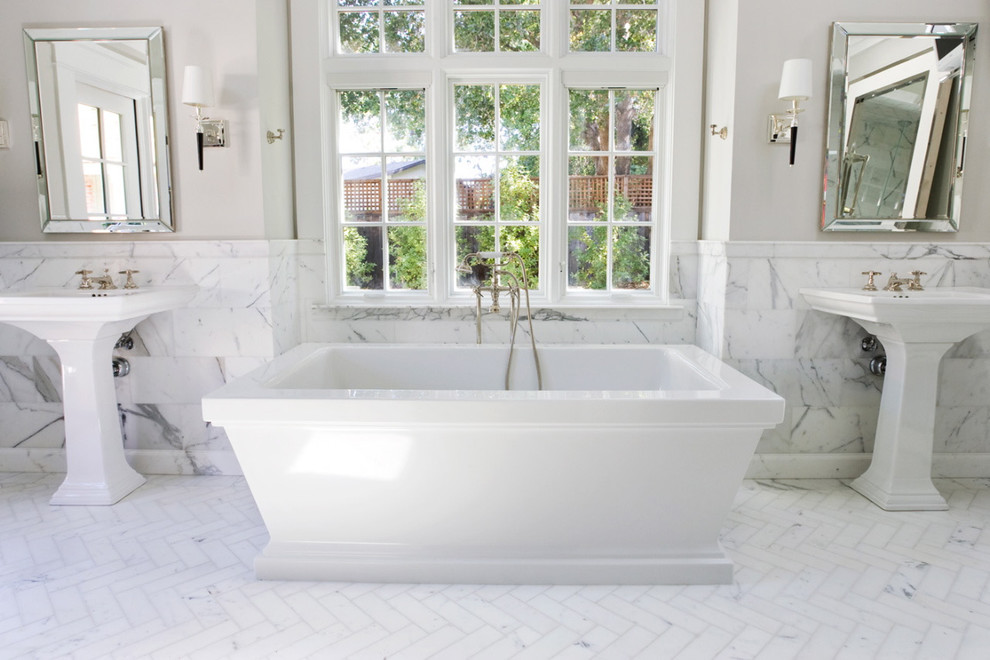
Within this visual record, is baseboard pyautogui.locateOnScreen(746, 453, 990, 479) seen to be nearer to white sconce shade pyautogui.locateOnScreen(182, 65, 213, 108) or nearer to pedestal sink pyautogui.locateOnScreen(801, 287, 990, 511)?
pedestal sink pyautogui.locateOnScreen(801, 287, 990, 511)

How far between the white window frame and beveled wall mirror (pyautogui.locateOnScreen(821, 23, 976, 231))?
0.61m

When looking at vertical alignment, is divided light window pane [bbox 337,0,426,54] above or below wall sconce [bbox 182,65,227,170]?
above

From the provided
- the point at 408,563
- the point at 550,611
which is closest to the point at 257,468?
the point at 408,563

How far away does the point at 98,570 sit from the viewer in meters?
2.19

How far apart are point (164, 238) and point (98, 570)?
1.46 m

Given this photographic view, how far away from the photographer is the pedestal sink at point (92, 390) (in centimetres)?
261

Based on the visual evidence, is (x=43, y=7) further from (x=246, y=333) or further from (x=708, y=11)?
(x=708, y=11)

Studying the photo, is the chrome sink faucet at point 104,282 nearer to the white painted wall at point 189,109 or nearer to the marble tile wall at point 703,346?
the marble tile wall at point 703,346

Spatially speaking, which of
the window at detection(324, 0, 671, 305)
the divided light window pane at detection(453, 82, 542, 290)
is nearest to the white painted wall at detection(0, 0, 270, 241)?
the window at detection(324, 0, 671, 305)

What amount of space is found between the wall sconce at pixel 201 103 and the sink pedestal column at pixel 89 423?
2.93 feet

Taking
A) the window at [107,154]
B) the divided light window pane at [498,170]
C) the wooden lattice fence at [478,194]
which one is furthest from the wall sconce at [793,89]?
the window at [107,154]

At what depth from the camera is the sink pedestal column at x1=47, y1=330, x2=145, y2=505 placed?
8.82 feet

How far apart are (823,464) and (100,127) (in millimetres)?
3629

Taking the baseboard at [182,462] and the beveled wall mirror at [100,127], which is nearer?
the beveled wall mirror at [100,127]
